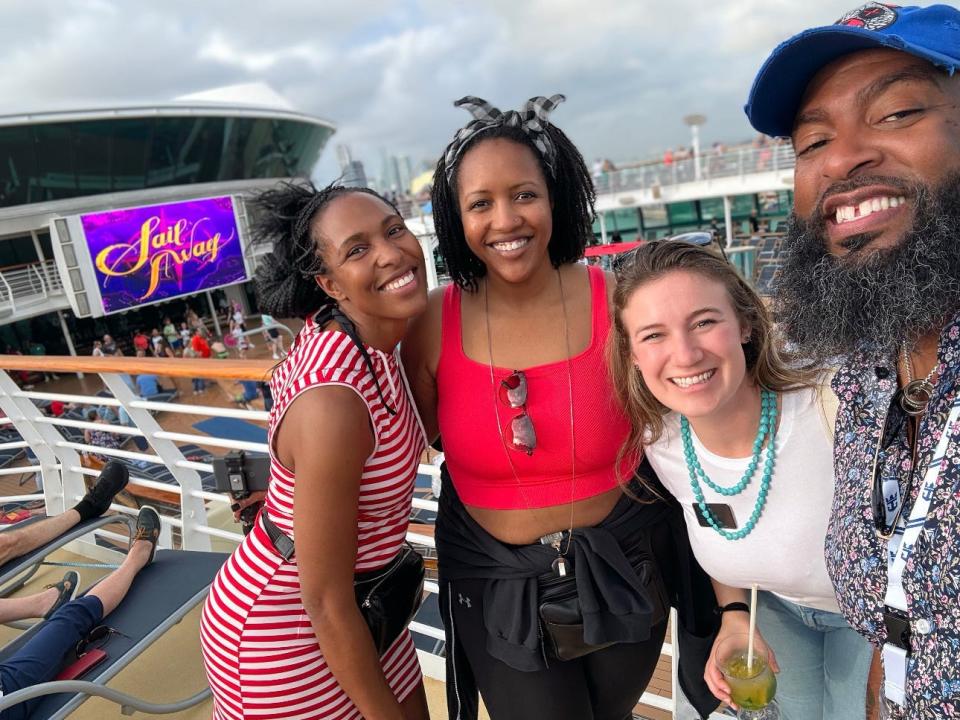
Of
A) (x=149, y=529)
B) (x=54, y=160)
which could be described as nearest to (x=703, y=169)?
(x=54, y=160)

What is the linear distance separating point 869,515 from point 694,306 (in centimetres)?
49

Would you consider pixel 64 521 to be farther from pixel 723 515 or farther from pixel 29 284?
pixel 29 284

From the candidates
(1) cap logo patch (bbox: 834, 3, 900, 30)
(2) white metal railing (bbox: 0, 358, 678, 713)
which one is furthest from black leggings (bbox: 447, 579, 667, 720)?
(1) cap logo patch (bbox: 834, 3, 900, 30)

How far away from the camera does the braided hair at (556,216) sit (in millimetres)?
1594

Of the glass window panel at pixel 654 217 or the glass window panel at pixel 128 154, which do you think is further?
the glass window panel at pixel 654 217

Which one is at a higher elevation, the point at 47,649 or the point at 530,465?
the point at 530,465

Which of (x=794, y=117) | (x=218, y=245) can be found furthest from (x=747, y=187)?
(x=794, y=117)

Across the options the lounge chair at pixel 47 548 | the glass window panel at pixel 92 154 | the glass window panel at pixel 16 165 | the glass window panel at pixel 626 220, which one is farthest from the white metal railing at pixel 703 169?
the lounge chair at pixel 47 548

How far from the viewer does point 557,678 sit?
56.2 inches

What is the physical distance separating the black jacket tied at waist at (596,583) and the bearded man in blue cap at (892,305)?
0.45 m

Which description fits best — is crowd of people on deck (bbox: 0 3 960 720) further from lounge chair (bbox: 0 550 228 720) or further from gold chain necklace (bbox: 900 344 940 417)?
lounge chair (bbox: 0 550 228 720)

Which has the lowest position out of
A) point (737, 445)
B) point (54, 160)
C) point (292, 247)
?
point (737, 445)

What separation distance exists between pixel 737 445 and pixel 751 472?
6cm

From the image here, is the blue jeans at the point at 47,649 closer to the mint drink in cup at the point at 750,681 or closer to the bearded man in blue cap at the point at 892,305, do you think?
the mint drink in cup at the point at 750,681
